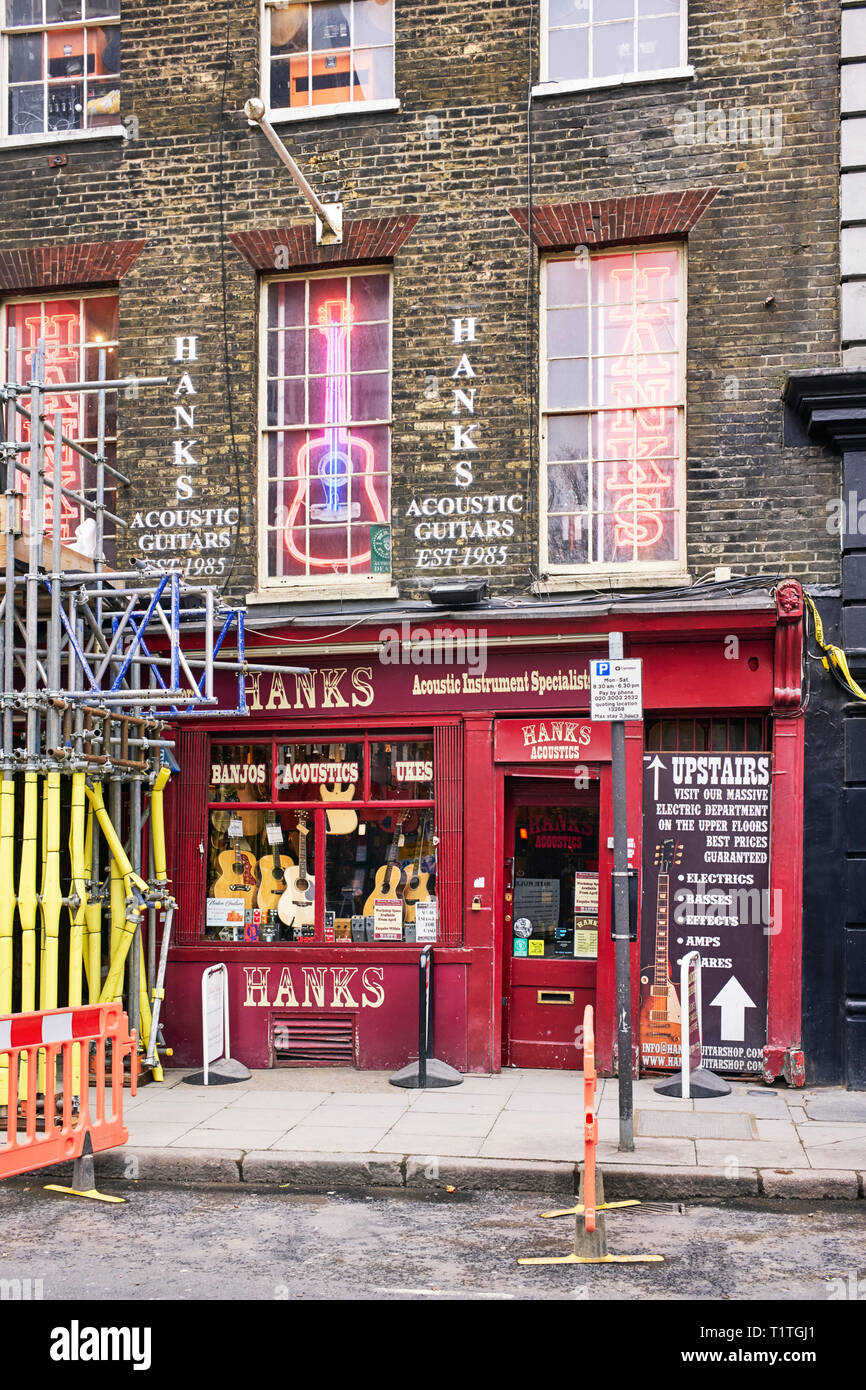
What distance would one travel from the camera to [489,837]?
11898 millimetres

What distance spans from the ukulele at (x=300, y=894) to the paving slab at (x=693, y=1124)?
3.57m

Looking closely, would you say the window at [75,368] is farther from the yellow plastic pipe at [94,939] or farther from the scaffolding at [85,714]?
the yellow plastic pipe at [94,939]

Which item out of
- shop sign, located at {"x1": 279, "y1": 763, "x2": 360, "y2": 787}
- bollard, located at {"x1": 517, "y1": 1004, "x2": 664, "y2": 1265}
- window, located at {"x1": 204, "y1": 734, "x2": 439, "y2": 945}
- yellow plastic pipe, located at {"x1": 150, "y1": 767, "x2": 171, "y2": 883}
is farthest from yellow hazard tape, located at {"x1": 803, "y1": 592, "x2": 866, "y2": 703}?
yellow plastic pipe, located at {"x1": 150, "y1": 767, "x2": 171, "y2": 883}

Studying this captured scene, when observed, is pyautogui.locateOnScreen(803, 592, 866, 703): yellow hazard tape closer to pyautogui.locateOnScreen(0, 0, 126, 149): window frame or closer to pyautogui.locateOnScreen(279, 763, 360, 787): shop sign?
pyautogui.locateOnScreen(279, 763, 360, 787): shop sign

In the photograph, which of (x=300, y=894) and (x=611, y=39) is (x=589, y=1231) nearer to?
(x=300, y=894)

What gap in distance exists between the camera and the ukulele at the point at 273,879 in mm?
12461

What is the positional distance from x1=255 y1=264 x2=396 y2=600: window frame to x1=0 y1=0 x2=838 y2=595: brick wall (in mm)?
120

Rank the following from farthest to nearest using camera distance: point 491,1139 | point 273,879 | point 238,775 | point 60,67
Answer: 1. point 60,67
2. point 238,775
3. point 273,879
4. point 491,1139

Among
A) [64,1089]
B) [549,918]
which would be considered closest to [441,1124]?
[549,918]

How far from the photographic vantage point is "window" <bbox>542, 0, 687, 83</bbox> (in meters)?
12.0

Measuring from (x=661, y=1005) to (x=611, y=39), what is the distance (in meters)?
8.34

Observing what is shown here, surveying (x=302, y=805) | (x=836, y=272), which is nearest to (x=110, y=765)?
(x=302, y=805)

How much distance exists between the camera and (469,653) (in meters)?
11.9

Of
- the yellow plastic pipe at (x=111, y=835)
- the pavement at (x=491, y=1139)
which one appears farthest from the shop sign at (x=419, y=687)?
the pavement at (x=491, y=1139)
